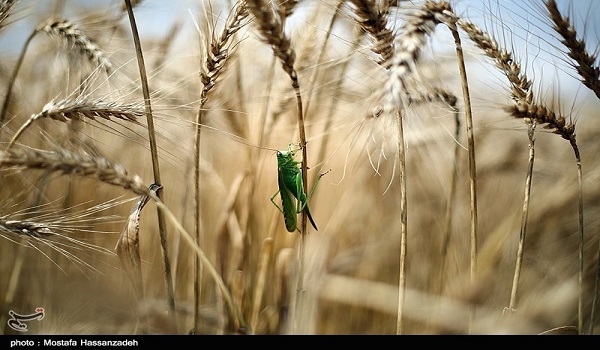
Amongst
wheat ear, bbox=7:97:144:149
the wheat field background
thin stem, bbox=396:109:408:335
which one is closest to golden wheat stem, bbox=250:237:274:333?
the wheat field background

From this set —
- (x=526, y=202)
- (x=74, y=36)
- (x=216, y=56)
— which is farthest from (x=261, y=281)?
(x=74, y=36)

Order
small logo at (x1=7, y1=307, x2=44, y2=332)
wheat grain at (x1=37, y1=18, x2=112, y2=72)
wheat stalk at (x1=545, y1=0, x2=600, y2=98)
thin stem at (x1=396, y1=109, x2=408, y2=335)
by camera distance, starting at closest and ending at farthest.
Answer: thin stem at (x1=396, y1=109, x2=408, y2=335) → wheat stalk at (x1=545, y1=0, x2=600, y2=98) → small logo at (x1=7, y1=307, x2=44, y2=332) → wheat grain at (x1=37, y1=18, x2=112, y2=72)

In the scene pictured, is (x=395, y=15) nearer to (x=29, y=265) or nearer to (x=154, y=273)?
(x=154, y=273)

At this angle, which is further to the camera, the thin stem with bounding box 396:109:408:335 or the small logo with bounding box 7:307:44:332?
the small logo with bounding box 7:307:44:332

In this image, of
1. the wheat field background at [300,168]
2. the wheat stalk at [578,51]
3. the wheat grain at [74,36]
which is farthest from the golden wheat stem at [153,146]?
the wheat stalk at [578,51]

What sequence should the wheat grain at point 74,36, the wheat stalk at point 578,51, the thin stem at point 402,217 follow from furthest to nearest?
the wheat grain at point 74,36
the wheat stalk at point 578,51
the thin stem at point 402,217

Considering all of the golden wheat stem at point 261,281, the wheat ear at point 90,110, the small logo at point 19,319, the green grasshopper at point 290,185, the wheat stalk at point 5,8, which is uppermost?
the wheat stalk at point 5,8

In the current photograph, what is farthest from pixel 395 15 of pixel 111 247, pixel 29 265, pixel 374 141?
pixel 29 265

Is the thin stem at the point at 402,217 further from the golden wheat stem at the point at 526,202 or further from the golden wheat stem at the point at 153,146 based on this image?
the golden wheat stem at the point at 153,146

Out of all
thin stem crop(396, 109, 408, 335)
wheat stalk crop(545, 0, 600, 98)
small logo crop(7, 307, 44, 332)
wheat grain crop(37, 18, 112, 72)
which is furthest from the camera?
wheat grain crop(37, 18, 112, 72)

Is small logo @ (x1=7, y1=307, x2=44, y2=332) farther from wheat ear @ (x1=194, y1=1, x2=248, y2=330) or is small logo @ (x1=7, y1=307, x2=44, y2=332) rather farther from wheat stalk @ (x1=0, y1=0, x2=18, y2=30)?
wheat stalk @ (x1=0, y1=0, x2=18, y2=30)
